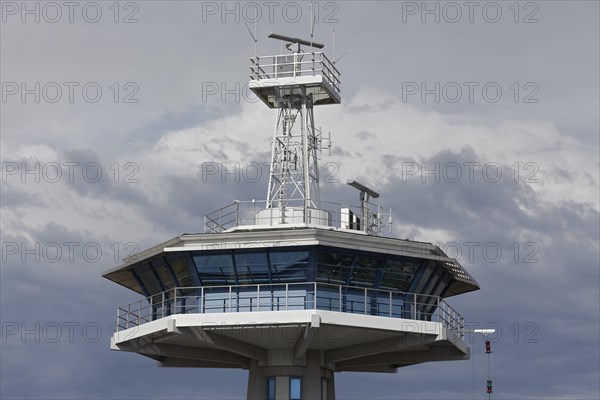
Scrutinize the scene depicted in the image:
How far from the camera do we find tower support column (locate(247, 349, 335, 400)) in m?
53.0

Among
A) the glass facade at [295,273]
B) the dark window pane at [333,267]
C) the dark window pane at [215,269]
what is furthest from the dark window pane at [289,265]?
the dark window pane at [215,269]

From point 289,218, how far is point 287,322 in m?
5.01

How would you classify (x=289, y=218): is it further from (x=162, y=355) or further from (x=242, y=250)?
(x=162, y=355)

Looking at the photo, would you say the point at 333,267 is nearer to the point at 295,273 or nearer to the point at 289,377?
the point at 295,273

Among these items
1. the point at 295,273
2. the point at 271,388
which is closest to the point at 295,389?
the point at 271,388

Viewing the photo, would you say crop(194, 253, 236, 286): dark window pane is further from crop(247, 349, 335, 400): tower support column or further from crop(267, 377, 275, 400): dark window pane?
crop(267, 377, 275, 400): dark window pane

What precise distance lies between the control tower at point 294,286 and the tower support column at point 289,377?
48 mm

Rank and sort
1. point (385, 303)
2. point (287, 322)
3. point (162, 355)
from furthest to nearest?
point (162, 355) → point (385, 303) → point (287, 322)

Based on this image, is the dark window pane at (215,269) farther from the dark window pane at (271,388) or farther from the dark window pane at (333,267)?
the dark window pane at (271,388)

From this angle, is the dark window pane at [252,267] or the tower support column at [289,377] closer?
the dark window pane at [252,267]

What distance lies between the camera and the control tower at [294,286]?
1946 inches

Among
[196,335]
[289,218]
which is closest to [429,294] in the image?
[289,218]

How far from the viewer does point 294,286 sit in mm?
50188

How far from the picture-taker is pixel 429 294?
53969 millimetres
